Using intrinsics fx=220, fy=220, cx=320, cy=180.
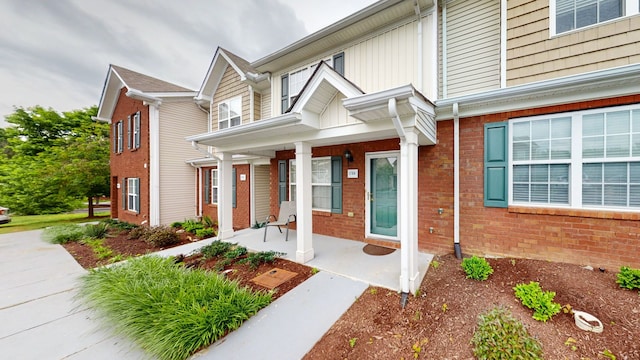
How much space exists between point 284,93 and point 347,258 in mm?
5476

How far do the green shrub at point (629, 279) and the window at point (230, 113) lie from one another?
9.66m

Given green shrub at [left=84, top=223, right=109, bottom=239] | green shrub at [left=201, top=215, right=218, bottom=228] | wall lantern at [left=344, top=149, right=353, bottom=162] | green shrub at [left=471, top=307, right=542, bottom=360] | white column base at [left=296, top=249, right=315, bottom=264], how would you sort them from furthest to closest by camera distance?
1. green shrub at [left=201, top=215, right=218, bottom=228]
2. green shrub at [left=84, top=223, right=109, bottom=239]
3. wall lantern at [left=344, top=149, right=353, bottom=162]
4. white column base at [left=296, top=249, right=315, bottom=264]
5. green shrub at [left=471, top=307, right=542, bottom=360]

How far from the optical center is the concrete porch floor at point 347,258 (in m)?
3.76

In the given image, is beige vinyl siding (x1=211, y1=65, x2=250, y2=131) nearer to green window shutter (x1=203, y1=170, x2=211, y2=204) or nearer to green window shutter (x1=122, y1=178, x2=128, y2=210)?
green window shutter (x1=203, y1=170, x2=211, y2=204)

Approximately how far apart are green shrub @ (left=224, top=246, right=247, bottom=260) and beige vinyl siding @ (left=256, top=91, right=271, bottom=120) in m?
4.85

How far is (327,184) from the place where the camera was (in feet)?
20.4

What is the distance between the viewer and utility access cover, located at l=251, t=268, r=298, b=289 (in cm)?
375

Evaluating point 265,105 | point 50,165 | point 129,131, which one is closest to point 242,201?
point 265,105

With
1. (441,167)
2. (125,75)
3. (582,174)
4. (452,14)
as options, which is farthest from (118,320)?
(125,75)

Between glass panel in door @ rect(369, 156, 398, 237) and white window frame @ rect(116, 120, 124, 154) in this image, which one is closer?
glass panel in door @ rect(369, 156, 398, 237)

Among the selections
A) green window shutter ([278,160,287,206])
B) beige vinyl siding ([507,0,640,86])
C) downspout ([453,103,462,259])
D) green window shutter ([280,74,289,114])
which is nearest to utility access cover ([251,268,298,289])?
downspout ([453,103,462,259])

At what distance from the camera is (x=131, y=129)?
10680 mm

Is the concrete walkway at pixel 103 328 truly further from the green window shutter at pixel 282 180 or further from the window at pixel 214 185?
the window at pixel 214 185

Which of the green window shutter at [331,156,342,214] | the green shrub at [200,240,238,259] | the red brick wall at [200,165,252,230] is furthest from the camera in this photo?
the red brick wall at [200,165,252,230]
